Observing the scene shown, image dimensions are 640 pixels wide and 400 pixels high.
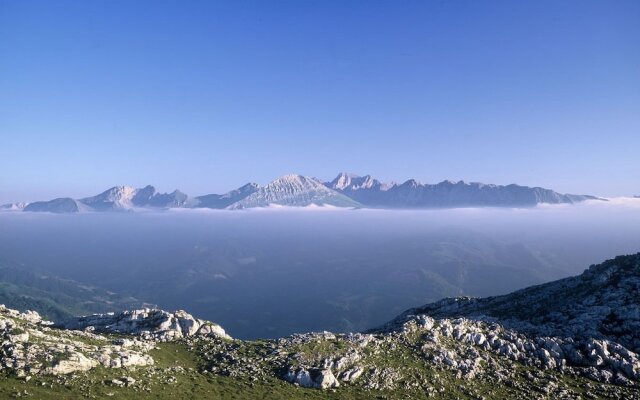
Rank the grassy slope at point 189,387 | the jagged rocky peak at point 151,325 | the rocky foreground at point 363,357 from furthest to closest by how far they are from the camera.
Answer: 1. the jagged rocky peak at point 151,325
2. the rocky foreground at point 363,357
3. the grassy slope at point 189,387

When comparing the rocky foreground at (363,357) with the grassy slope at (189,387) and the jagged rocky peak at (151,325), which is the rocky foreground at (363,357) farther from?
the jagged rocky peak at (151,325)

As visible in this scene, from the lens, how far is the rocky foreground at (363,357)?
170 ft

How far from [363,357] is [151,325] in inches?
1802

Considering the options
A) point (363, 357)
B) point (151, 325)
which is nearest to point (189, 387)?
point (363, 357)

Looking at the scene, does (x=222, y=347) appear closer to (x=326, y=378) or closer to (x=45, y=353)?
(x=326, y=378)

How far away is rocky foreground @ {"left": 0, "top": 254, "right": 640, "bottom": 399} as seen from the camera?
51.9 m

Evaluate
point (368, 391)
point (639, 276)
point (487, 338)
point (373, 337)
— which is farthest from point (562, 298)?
point (368, 391)

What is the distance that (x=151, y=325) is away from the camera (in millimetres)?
81250

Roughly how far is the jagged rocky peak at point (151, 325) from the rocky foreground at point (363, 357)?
0.97 feet

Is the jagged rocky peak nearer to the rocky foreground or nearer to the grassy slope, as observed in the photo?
the rocky foreground

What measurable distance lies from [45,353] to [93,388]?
10.1 metres

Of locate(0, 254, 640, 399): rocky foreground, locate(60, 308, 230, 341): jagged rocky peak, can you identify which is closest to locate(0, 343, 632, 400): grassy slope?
locate(0, 254, 640, 399): rocky foreground

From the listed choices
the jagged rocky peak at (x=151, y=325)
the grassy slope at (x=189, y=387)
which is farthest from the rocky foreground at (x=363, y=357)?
the jagged rocky peak at (x=151, y=325)

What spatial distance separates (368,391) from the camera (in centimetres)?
5756
